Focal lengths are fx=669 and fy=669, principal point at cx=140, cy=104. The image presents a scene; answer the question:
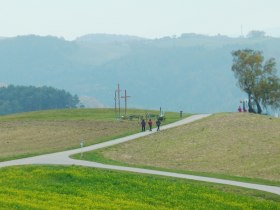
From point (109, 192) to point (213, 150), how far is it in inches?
1047

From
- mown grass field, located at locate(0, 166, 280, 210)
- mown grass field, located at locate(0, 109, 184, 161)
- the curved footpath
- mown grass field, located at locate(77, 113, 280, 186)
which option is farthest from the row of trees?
mown grass field, located at locate(0, 166, 280, 210)

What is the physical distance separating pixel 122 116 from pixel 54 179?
175 ft

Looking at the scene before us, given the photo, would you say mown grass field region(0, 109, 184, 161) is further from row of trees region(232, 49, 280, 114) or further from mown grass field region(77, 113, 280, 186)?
row of trees region(232, 49, 280, 114)

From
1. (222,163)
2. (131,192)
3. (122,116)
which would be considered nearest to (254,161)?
(222,163)

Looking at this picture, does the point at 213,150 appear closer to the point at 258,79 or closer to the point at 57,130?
the point at 57,130

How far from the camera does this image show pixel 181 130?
78250 millimetres

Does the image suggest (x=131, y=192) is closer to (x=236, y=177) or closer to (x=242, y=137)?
(x=236, y=177)

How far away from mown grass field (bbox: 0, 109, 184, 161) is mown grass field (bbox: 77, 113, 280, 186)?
20.6ft

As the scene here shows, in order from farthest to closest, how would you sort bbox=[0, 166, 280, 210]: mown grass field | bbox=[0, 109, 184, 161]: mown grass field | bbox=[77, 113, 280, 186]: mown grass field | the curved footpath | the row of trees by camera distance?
the row of trees → bbox=[0, 109, 184, 161]: mown grass field → bbox=[77, 113, 280, 186]: mown grass field → the curved footpath → bbox=[0, 166, 280, 210]: mown grass field

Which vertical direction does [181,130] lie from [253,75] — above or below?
below

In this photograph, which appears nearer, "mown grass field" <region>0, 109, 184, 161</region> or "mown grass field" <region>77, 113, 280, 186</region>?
"mown grass field" <region>77, 113, 280, 186</region>

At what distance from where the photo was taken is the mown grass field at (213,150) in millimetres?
52438

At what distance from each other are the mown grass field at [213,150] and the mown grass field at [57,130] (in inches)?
247

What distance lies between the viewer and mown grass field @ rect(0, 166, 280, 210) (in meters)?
34.0
